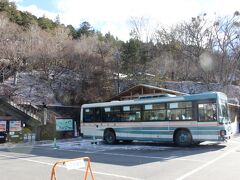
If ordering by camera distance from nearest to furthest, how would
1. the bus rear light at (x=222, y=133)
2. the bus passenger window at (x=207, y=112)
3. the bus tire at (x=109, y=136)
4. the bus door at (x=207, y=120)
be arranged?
the bus rear light at (x=222, y=133), the bus door at (x=207, y=120), the bus passenger window at (x=207, y=112), the bus tire at (x=109, y=136)

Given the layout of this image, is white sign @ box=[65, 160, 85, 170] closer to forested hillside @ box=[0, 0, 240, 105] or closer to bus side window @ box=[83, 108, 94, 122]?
bus side window @ box=[83, 108, 94, 122]

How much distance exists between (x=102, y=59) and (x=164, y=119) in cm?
2287

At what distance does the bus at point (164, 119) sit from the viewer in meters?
18.2

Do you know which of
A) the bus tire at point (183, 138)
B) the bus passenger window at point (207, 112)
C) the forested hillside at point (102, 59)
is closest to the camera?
the bus passenger window at point (207, 112)

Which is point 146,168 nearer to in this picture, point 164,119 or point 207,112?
point 207,112

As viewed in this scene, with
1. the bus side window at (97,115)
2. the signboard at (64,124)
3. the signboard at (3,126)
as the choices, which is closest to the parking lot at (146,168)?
the bus side window at (97,115)

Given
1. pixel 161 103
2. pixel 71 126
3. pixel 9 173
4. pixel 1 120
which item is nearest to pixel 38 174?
pixel 9 173

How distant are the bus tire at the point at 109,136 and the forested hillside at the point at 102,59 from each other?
14.5 m

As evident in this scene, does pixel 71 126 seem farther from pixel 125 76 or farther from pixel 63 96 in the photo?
pixel 125 76

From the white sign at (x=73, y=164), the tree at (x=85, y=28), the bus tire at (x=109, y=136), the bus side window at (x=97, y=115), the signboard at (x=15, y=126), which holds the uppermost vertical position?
the tree at (x=85, y=28)

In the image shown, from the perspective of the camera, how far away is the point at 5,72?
40156 mm

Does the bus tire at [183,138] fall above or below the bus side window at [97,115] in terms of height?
below

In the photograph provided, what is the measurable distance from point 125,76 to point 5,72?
48.0 feet

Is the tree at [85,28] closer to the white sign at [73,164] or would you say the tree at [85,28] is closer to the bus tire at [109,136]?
the bus tire at [109,136]
